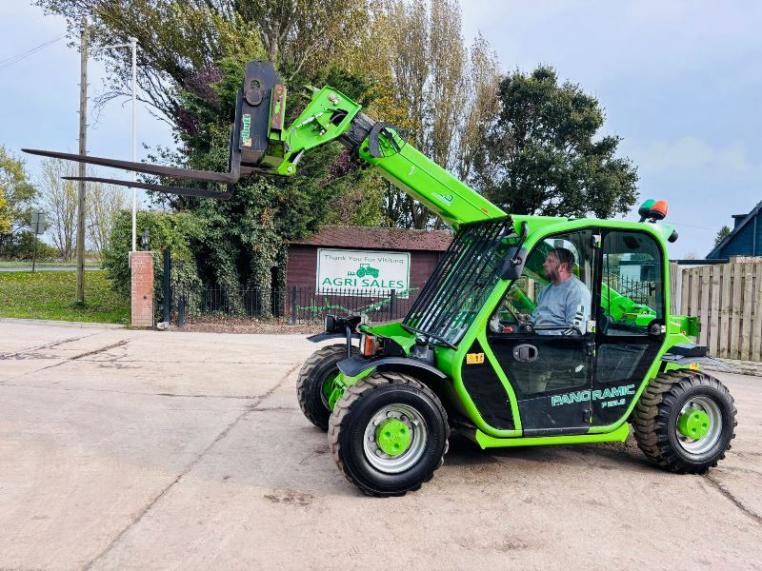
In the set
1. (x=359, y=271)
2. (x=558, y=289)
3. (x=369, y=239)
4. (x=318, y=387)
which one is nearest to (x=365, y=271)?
(x=359, y=271)

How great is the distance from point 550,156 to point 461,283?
85.1ft

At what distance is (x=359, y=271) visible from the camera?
17453mm

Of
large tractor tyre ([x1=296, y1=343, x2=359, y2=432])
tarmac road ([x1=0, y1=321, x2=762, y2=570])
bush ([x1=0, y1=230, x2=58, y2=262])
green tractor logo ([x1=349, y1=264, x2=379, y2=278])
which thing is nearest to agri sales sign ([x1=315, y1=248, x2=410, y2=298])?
green tractor logo ([x1=349, y1=264, x2=379, y2=278])

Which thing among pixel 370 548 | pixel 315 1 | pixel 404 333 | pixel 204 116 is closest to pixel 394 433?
pixel 370 548

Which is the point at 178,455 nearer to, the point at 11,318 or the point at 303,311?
the point at 303,311

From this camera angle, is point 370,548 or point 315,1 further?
point 315,1

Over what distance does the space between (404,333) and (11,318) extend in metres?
14.2

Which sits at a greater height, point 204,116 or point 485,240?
point 204,116

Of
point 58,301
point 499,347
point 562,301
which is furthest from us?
point 58,301

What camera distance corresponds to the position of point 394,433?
4527 mm

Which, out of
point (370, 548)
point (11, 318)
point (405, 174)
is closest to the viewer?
point (370, 548)

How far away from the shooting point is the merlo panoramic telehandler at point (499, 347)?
4.52m

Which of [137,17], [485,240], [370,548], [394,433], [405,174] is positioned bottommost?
[370,548]

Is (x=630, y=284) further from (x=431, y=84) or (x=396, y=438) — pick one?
(x=431, y=84)
